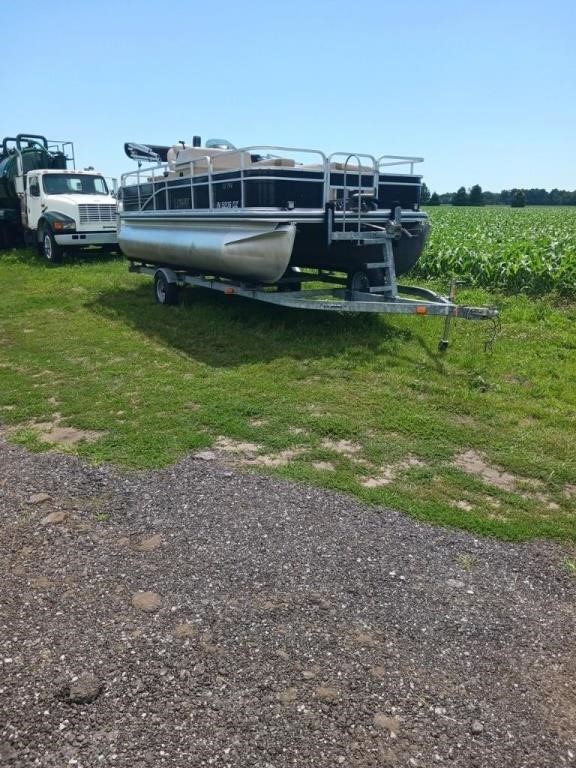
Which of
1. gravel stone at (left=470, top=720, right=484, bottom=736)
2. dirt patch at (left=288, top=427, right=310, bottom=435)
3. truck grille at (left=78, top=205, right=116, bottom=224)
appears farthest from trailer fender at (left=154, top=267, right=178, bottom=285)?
gravel stone at (left=470, top=720, right=484, bottom=736)

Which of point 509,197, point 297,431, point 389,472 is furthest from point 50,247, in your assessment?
point 509,197

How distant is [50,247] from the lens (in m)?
15.9

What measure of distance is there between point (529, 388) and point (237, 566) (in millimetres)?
4151

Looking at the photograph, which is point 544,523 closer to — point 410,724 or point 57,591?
point 410,724

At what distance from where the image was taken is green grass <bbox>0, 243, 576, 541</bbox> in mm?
4379

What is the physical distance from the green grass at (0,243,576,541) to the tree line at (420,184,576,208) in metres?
81.3

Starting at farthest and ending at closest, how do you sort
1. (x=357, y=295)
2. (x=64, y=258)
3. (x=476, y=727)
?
(x=64, y=258) < (x=357, y=295) < (x=476, y=727)

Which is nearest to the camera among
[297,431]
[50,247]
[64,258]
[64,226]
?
[297,431]

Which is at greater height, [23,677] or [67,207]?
[67,207]

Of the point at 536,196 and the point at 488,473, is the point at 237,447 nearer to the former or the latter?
the point at 488,473

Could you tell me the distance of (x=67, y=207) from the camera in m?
15.6

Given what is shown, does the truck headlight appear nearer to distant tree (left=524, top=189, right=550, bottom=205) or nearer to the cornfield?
the cornfield

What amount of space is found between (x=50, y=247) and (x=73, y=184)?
2.07m

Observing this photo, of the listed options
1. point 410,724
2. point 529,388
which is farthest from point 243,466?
point 529,388
